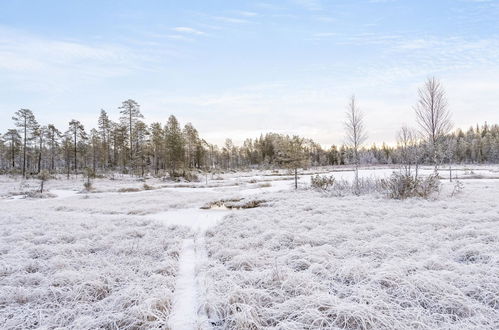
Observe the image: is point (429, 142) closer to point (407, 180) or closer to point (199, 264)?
point (407, 180)

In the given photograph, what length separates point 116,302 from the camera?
333 centimetres

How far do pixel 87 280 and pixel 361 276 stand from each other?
4193 mm

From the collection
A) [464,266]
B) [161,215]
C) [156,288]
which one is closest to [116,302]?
[156,288]

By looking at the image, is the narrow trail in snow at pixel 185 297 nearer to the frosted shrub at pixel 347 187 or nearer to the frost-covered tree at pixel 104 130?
the frosted shrub at pixel 347 187

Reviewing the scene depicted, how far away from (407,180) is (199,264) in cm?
1017

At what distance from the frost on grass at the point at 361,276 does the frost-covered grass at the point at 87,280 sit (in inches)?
32.2

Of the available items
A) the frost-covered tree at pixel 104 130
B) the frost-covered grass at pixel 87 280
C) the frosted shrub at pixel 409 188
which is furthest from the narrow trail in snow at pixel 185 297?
the frost-covered tree at pixel 104 130

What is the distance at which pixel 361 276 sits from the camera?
3768 millimetres

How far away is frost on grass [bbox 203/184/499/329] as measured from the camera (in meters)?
2.77

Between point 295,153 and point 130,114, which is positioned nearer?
point 295,153

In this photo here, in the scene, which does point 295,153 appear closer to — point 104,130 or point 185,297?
point 185,297

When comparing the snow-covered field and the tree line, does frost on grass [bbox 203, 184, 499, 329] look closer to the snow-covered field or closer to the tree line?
the snow-covered field

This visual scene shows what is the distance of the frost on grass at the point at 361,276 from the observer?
9.09 feet

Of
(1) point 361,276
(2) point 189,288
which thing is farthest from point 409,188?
(2) point 189,288
